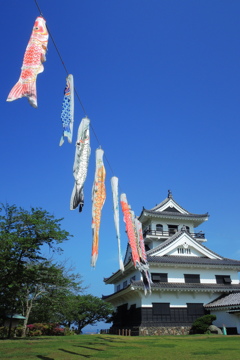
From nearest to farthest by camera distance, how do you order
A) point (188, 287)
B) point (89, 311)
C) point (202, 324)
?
point (202, 324) < point (188, 287) < point (89, 311)

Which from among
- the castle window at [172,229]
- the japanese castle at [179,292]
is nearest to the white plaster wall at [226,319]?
the japanese castle at [179,292]

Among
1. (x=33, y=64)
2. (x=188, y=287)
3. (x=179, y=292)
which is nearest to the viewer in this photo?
(x=33, y=64)

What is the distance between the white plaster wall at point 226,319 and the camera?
23141 mm

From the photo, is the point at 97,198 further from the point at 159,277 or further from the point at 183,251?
the point at 183,251

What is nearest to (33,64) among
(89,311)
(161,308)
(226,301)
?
(161,308)

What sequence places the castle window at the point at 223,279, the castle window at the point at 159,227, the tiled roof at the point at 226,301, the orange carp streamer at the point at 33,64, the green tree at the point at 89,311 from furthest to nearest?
the green tree at the point at 89,311, the castle window at the point at 159,227, the castle window at the point at 223,279, the tiled roof at the point at 226,301, the orange carp streamer at the point at 33,64

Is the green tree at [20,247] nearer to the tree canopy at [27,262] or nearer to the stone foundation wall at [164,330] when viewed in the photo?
the tree canopy at [27,262]

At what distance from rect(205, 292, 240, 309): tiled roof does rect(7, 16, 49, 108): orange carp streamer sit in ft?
75.0

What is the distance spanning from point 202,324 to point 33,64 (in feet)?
77.8

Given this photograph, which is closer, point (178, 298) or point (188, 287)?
point (188, 287)

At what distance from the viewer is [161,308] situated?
81.8 feet

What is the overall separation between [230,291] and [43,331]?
18.9 metres

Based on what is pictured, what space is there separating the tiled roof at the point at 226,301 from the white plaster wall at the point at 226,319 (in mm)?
710

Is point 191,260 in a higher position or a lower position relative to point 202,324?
higher
